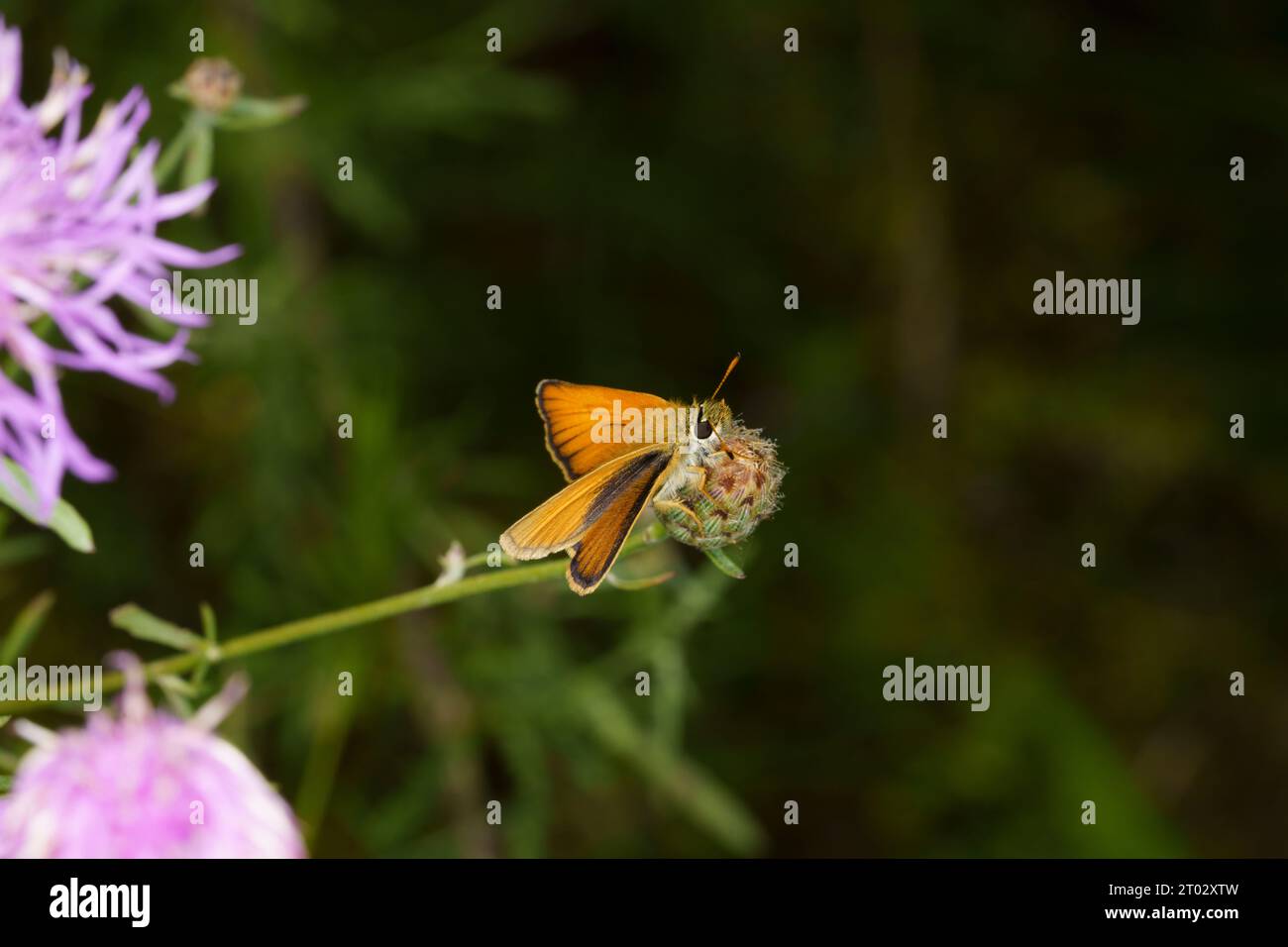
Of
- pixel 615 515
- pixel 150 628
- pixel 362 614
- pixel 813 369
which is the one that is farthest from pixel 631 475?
pixel 813 369

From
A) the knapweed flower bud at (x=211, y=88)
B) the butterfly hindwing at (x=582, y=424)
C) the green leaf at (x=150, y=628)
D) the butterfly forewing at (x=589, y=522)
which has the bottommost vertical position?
the green leaf at (x=150, y=628)

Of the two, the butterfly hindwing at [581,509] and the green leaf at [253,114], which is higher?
the green leaf at [253,114]

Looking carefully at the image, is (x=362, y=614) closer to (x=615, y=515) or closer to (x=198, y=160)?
(x=615, y=515)

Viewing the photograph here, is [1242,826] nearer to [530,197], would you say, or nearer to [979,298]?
[979,298]

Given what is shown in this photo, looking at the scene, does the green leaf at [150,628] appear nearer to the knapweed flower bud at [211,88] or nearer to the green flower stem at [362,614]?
the green flower stem at [362,614]

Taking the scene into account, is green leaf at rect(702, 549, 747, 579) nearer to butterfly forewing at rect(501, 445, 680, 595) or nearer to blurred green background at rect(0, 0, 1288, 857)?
butterfly forewing at rect(501, 445, 680, 595)

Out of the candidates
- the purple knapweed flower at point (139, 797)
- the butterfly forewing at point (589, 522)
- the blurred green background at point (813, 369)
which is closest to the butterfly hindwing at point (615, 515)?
the butterfly forewing at point (589, 522)

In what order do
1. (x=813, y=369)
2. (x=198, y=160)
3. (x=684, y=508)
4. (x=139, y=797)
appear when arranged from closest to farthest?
(x=139, y=797), (x=684, y=508), (x=198, y=160), (x=813, y=369)
